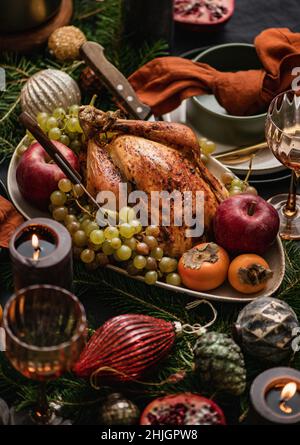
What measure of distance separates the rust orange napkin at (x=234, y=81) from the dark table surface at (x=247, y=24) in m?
0.21

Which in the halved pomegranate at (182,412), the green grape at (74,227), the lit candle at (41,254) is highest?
the lit candle at (41,254)

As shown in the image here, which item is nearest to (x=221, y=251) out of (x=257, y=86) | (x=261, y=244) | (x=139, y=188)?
(x=261, y=244)

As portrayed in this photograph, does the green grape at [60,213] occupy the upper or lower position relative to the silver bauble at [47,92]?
lower

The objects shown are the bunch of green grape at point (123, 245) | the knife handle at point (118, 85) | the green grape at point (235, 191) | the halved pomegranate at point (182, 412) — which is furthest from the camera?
the knife handle at point (118, 85)

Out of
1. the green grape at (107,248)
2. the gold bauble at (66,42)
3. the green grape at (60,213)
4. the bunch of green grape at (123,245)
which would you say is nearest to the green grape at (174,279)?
the bunch of green grape at (123,245)

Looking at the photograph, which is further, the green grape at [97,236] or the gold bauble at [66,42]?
the gold bauble at [66,42]

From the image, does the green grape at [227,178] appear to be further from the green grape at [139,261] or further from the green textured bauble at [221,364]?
the green textured bauble at [221,364]

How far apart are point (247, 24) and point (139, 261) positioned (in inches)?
32.3

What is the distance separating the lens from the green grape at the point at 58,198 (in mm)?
1400

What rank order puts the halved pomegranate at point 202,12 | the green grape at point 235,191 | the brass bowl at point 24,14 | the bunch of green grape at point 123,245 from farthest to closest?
1. the halved pomegranate at point 202,12
2. the brass bowl at point 24,14
3. the green grape at point 235,191
4. the bunch of green grape at point 123,245

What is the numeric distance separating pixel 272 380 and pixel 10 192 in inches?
24.0

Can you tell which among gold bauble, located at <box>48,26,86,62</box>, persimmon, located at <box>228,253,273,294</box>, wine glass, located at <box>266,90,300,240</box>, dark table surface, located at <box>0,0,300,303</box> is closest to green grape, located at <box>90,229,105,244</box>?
persimmon, located at <box>228,253,273,294</box>

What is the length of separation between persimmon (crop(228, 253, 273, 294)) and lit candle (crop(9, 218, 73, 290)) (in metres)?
0.29

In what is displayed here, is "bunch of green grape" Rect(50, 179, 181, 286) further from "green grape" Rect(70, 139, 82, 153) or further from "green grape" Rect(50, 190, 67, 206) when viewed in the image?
Answer: "green grape" Rect(70, 139, 82, 153)
